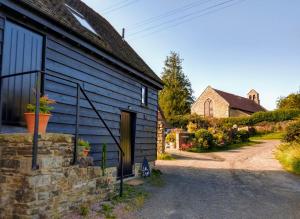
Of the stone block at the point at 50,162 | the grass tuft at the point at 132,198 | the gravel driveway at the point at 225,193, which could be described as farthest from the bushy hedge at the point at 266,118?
the stone block at the point at 50,162

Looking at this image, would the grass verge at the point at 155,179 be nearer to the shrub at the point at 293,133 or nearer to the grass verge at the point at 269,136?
the shrub at the point at 293,133

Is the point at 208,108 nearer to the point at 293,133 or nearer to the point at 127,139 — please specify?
the point at 293,133

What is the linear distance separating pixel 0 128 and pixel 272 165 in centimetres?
1597

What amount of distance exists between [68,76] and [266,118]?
39.3 metres

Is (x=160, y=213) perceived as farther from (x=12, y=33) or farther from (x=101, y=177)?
(x=12, y=33)

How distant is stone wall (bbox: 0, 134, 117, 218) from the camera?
5.39 m

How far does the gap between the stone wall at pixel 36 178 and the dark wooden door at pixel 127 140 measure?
5980mm

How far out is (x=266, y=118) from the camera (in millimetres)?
43844

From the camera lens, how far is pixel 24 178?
5.42 m

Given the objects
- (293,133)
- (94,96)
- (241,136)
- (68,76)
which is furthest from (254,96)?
(68,76)

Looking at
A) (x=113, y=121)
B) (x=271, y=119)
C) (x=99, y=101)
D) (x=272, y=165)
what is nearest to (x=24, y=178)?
(x=99, y=101)

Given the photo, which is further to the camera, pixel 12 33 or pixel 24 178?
pixel 12 33

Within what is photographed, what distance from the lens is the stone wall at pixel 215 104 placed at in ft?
169

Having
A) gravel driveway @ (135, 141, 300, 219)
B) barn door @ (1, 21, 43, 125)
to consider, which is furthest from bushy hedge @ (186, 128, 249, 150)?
barn door @ (1, 21, 43, 125)
